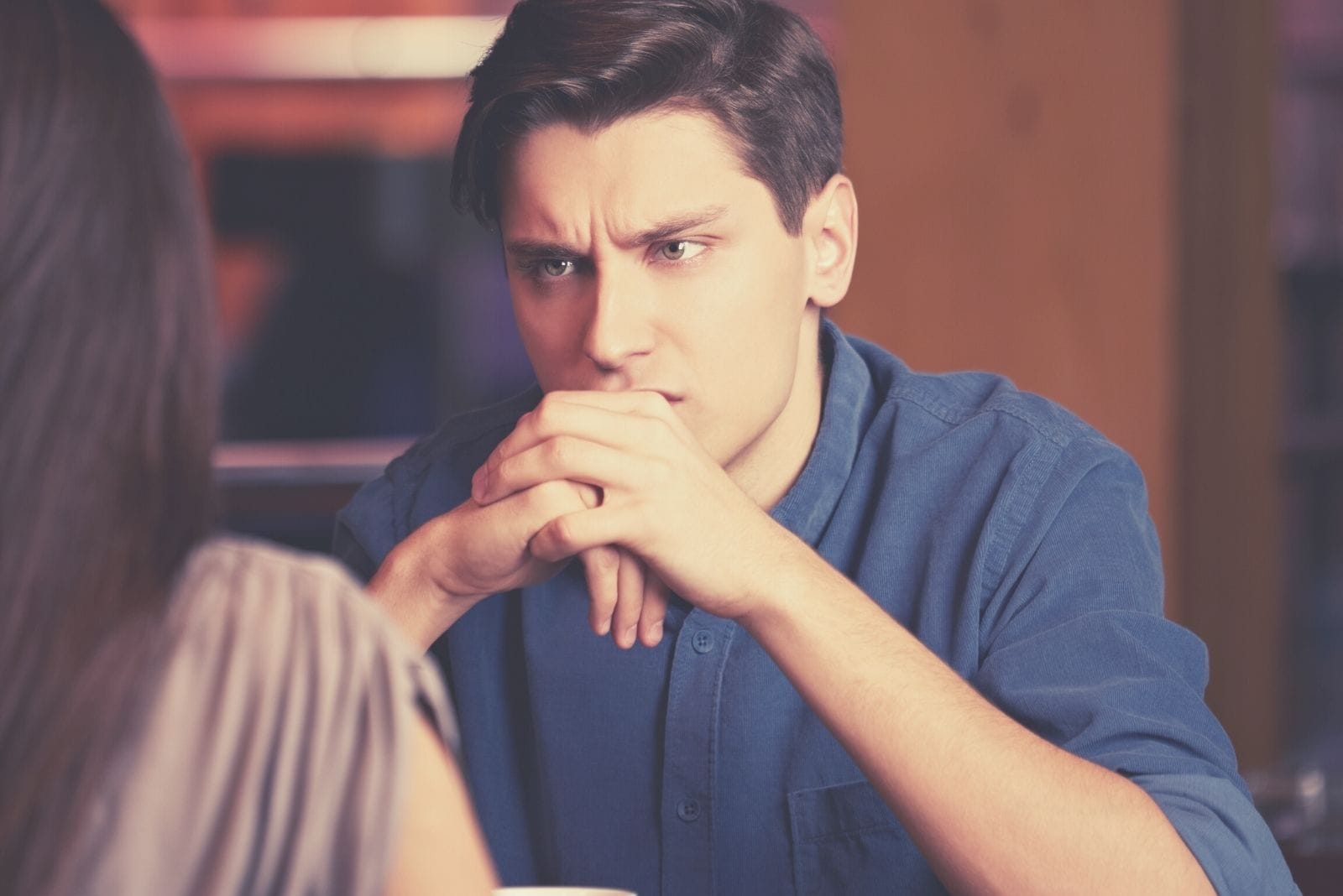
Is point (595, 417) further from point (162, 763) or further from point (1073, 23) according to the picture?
point (1073, 23)

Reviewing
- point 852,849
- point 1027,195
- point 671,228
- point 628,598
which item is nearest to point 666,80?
point 671,228

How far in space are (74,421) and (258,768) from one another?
0.59ft

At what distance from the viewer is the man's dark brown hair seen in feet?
4.59

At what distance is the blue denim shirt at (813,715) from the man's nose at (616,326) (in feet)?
0.82

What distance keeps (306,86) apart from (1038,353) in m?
2.24

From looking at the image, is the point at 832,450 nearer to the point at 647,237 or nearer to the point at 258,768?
the point at 647,237

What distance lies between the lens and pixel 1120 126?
9.04 feet

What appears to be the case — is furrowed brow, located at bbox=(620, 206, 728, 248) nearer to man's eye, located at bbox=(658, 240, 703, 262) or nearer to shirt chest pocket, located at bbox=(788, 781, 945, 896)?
man's eye, located at bbox=(658, 240, 703, 262)

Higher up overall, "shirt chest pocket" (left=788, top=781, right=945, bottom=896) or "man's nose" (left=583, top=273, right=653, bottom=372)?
"man's nose" (left=583, top=273, right=653, bottom=372)

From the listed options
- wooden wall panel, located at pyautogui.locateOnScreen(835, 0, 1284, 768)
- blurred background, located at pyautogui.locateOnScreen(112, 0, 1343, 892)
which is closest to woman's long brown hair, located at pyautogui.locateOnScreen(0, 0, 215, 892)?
blurred background, located at pyautogui.locateOnScreen(112, 0, 1343, 892)

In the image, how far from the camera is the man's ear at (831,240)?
1543 mm

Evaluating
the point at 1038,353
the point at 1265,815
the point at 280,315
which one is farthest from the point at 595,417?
the point at 280,315

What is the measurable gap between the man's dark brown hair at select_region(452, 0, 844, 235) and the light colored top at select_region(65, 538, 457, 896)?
79 centimetres

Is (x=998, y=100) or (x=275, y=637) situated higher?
(x=998, y=100)
